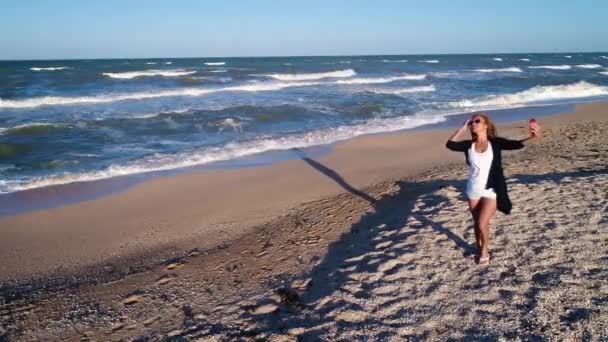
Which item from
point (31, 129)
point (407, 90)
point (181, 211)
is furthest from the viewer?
point (407, 90)

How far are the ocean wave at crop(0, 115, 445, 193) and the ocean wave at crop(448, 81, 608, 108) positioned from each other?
5598mm

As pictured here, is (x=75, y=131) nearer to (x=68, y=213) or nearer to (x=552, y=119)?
(x=68, y=213)

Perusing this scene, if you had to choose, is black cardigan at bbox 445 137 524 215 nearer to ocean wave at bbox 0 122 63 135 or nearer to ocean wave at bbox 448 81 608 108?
ocean wave at bbox 0 122 63 135

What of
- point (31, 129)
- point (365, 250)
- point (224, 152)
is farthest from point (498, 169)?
point (31, 129)

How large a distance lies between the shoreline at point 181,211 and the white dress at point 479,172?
10.7ft

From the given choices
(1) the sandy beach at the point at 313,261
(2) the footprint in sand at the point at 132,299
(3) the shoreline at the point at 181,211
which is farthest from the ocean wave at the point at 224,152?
(2) the footprint in sand at the point at 132,299

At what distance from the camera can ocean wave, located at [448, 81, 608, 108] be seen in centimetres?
1903

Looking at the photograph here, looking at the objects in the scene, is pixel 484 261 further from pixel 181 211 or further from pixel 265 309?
pixel 181 211

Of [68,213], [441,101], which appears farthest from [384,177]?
[441,101]

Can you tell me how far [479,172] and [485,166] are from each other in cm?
8

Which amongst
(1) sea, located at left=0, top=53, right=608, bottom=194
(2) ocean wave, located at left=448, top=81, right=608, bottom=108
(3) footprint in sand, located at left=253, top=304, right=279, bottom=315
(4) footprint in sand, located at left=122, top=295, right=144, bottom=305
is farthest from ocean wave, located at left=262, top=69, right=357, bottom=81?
(3) footprint in sand, located at left=253, top=304, right=279, bottom=315

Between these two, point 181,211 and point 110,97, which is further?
point 110,97

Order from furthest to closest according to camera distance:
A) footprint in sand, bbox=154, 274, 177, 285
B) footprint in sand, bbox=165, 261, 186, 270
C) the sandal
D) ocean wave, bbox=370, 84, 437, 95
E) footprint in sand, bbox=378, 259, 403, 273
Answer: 1. ocean wave, bbox=370, 84, 437, 95
2. footprint in sand, bbox=165, 261, 186, 270
3. footprint in sand, bbox=154, 274, 177, 285
4. footprint in sand, bbox=378, 259, 403, 273
5. the sandal

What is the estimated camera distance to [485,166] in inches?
152
